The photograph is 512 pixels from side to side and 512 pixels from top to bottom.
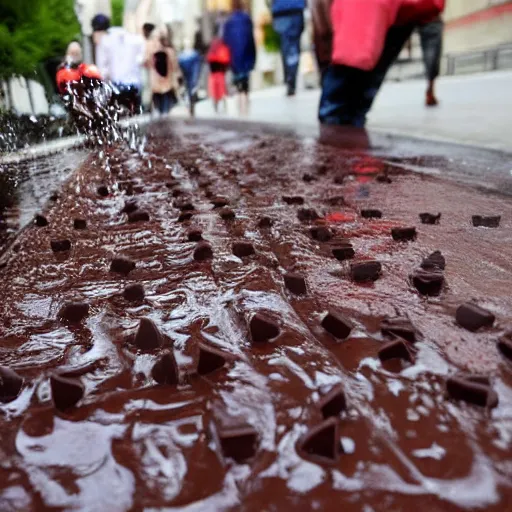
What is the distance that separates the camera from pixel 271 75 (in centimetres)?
2988

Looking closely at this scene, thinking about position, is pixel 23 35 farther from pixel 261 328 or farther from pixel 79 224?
pixel 261 328

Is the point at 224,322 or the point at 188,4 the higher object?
the point at 188,4

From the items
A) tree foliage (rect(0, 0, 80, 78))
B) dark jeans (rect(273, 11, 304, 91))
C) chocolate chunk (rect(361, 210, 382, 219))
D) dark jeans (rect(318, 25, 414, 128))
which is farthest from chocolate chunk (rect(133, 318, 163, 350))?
dark jeans (rect(273, 11, 304, 91))

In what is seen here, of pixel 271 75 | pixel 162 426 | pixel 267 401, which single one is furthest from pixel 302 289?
pixel 271 75

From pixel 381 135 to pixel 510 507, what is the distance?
571 centimetres

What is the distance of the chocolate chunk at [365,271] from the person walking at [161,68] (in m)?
12.6

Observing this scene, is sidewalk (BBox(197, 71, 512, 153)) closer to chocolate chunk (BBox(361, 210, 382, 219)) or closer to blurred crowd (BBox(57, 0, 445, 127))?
blurred crowd (BBox(57, 0, 445, 127))

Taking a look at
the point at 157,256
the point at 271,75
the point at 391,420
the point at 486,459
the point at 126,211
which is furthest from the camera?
the point at 271,75

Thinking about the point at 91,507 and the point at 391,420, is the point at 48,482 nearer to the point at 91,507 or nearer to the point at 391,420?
the point at 91,507

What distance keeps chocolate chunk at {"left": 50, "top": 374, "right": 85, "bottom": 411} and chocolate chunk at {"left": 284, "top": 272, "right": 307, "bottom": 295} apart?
31.7 inches

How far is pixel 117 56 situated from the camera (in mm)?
12156

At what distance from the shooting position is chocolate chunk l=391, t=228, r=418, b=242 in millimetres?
2496

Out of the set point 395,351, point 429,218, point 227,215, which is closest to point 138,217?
point 227,215

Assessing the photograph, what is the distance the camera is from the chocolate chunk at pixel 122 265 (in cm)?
223
